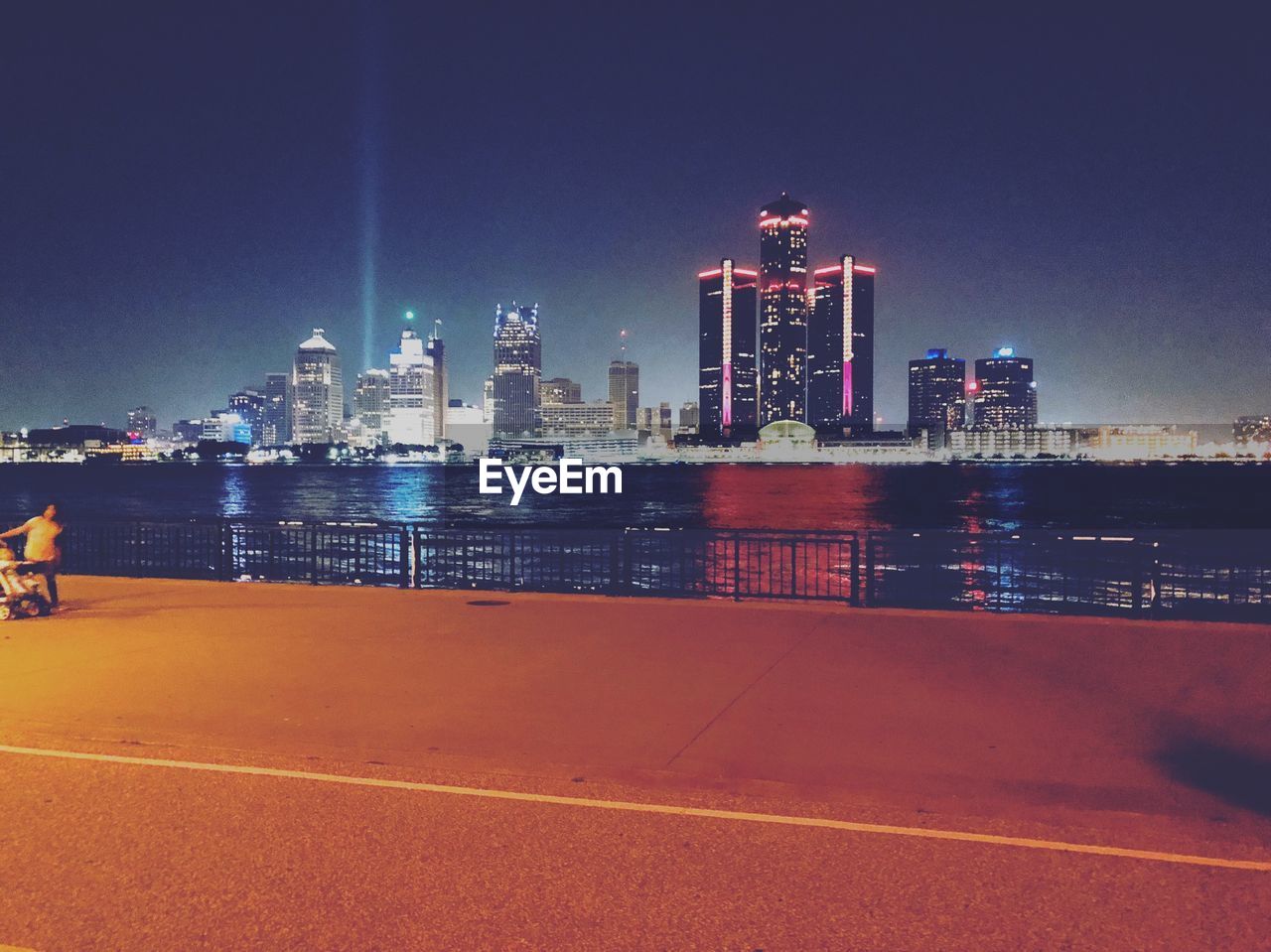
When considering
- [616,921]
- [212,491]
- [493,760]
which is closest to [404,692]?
[493,760]

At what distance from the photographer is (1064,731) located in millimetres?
7559

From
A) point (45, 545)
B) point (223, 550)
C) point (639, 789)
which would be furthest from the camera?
point (223, 550)

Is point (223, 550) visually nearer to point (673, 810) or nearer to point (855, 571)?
point (855, 571)

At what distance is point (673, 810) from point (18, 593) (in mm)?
10221

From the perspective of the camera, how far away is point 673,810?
6.03 m

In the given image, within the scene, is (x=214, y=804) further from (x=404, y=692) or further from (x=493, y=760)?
(x=404, y=692)

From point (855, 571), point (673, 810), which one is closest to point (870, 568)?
point (855, 571)

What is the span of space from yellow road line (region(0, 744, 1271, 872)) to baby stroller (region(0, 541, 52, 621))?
591 cm

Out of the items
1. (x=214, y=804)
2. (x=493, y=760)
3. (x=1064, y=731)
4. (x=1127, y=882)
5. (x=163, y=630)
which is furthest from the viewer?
(x=163, y=630)

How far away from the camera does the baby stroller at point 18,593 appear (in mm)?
12492

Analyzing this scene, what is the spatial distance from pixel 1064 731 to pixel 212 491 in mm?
133158

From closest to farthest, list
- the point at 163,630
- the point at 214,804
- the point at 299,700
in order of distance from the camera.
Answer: the point at 214,804, the point at 299,700, the point at 163,630
